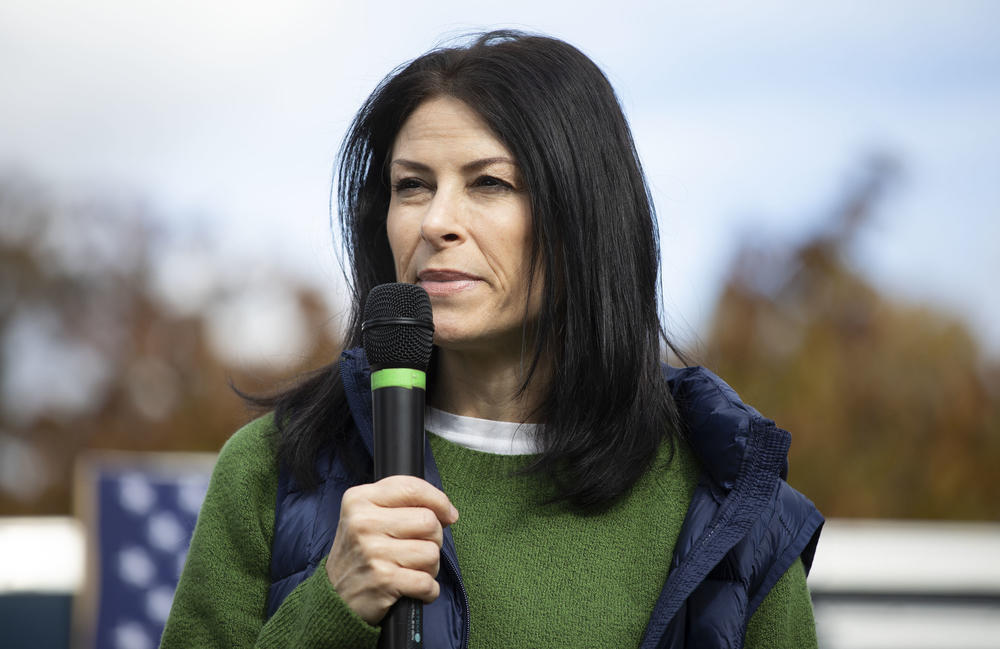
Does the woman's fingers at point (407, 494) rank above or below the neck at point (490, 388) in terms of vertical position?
above

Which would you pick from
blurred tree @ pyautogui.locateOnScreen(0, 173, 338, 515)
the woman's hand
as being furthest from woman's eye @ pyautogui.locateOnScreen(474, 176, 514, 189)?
blurred tree @ pyautogui.locateOnScreen(0, 173, 338, 515)

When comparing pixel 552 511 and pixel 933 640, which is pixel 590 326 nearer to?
pixel 552 511

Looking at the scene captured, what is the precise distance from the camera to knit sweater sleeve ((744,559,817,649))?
6.64 feet

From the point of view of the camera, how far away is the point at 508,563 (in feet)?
6.59

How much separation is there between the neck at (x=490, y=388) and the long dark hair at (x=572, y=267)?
3 centimetres

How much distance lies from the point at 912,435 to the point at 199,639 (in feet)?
50.5

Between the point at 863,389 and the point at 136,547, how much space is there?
1361 centimetres

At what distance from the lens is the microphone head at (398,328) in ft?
5.24

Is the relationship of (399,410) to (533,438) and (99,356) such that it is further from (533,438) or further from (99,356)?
(99,356)

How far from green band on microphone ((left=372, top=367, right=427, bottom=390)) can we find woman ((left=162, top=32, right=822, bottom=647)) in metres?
0.35

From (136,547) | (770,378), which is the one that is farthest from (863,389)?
(136,547)

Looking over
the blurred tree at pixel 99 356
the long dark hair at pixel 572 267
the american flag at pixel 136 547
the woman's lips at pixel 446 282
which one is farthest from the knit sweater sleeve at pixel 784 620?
the blurred tree at pixel 99 356

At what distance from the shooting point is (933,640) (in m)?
4.53

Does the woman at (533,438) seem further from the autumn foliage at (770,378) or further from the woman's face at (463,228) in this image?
the autumn foliage at (770,378)
